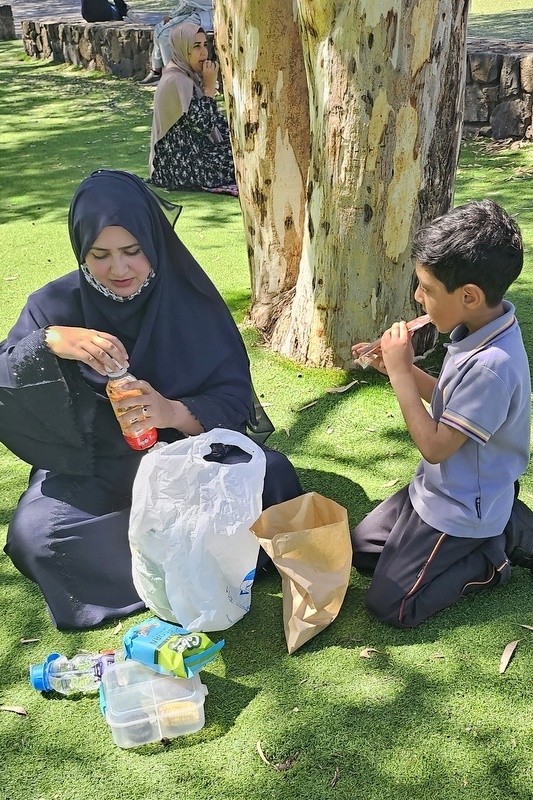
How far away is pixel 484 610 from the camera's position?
8.87ft

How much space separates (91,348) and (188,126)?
5299 mm

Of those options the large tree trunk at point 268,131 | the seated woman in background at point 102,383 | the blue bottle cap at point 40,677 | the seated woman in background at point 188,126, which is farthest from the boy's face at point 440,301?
the seated woman in background at point 188,126

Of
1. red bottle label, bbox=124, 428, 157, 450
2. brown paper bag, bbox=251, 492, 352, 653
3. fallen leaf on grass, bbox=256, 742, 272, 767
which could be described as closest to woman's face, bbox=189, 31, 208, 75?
red bottle label, bbox=124, 428, 157, 450

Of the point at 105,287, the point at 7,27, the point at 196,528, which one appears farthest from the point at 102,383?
the point at 7,27

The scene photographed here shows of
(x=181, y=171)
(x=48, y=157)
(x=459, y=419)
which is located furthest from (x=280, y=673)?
(x=48, y=157)

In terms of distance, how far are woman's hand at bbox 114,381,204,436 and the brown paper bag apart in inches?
17.3

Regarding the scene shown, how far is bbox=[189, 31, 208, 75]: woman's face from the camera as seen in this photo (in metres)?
7.19

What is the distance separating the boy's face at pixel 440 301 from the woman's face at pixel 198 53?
550cm

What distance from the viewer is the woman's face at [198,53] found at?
7.19 meters

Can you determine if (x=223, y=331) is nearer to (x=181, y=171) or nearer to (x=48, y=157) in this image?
(x=181, y=171)

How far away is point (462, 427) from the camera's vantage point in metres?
2.39

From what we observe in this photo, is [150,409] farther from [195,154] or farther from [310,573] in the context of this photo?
[195,154]

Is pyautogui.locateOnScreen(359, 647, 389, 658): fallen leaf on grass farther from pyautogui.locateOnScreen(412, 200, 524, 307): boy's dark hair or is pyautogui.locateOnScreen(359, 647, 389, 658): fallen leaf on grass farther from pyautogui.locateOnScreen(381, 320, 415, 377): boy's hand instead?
pyautogui.locateOnScreen(412, 200, 524, 307): boy's dark hair

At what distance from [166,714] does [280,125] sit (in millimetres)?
2965
